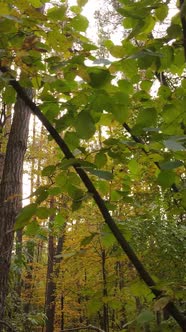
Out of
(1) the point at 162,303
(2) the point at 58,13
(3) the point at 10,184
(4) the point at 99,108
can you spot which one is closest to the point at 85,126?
(4) the point at 99,108

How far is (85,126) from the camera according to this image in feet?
2.43

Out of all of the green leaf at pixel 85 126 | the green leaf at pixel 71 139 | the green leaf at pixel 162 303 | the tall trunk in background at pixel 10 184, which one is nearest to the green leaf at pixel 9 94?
the green leaf at pixel 71 139

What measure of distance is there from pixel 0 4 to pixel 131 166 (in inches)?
22.1

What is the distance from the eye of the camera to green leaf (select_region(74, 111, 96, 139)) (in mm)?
739

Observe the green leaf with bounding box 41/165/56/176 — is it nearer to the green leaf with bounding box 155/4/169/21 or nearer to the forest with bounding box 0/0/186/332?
the forest with bounding box 0/0/186/332

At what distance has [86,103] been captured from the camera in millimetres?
786

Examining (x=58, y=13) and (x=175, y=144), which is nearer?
(x=175, y=144)

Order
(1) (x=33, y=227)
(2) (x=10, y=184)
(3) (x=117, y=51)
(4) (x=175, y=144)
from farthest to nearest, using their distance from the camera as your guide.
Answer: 1. (2) (x=10, y=184)
2. (1) (x=33, y=227)
3. (3) (x=117, y=51)
4. (4) (x=175, y=144)

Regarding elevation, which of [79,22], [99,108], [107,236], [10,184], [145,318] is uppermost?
[10,184]

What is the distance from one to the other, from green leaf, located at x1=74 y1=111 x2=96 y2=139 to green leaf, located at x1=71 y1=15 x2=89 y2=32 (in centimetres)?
32

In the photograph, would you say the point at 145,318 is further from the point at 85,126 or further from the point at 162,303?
the point at 85,126

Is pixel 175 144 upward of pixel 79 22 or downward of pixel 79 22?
downward

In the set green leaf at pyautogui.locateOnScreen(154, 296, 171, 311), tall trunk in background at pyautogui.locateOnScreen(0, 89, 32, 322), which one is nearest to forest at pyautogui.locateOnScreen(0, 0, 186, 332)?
green leaf at pyautogui.locateOnScreen(154, 296, 171, 311)

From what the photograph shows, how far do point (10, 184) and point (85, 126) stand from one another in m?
3.45
